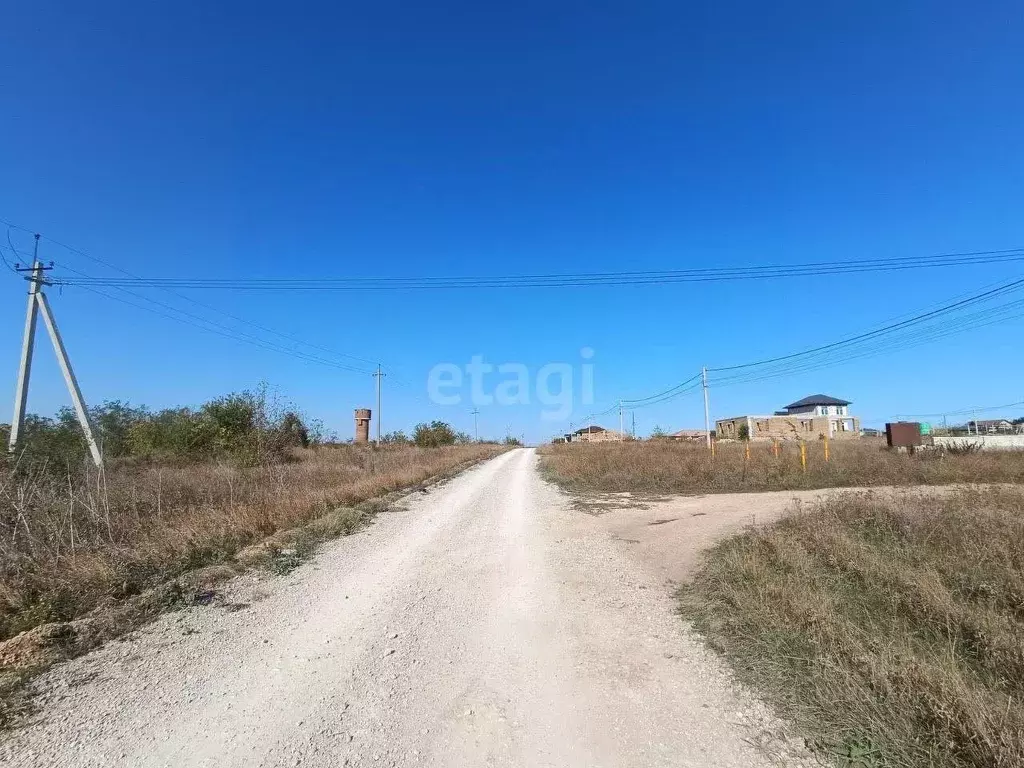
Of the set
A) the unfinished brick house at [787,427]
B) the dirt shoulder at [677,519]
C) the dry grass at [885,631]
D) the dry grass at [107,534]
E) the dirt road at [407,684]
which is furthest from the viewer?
the unfinished brick house at [787,427]

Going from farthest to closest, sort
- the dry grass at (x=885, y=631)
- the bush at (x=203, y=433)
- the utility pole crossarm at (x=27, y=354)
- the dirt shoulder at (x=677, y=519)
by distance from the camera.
Answer: the bush at (x=203, y=433) < the utility pole crossarm at (x=27, y=354) < the dirt shoulder at (x=677, y=519) < the dry grass at (x=885, y=631)

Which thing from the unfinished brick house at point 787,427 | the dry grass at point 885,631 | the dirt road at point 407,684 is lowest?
the dirt road at point 407,684

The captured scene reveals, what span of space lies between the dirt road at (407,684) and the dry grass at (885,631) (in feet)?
1.32

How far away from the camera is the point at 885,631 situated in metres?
4.48

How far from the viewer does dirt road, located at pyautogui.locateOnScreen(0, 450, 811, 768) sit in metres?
3.15

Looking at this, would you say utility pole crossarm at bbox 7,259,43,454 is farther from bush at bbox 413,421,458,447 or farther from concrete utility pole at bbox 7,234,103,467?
bush at bbox 413,421,458,447

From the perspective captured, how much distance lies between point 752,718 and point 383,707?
252cm

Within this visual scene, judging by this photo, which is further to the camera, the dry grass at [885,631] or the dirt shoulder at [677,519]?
the dirt shoulder at [677,519]

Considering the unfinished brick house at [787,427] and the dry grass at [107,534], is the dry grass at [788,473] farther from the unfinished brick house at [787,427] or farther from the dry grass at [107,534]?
the unfinished brick house at [787,427]

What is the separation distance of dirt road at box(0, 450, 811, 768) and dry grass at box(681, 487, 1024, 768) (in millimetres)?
401

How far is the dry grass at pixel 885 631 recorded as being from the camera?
9.68 feet

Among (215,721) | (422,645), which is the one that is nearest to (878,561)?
(422,645)

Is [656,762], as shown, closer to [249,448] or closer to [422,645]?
[422,645]

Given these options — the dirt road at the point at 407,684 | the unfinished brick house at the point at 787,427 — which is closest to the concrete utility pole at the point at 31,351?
the dirt road at the point at 407,684
